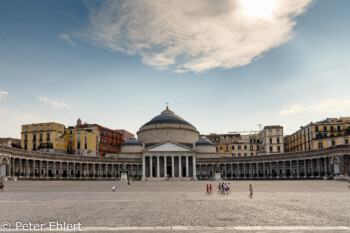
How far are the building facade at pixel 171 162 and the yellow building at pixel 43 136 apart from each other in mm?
7861

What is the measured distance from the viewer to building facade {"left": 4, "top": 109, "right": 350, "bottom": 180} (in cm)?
7381

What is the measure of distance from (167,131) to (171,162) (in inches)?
601

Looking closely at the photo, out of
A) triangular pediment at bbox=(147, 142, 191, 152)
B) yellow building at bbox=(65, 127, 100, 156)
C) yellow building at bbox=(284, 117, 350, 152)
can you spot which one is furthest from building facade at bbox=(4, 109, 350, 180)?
yellow building at bbox=(284, 117, 350, 152)

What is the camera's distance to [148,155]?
101 metres

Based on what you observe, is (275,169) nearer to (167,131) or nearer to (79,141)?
(167,131)

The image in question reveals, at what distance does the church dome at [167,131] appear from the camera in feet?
381

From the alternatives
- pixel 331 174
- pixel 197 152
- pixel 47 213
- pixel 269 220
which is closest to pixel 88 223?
pixel 47 213

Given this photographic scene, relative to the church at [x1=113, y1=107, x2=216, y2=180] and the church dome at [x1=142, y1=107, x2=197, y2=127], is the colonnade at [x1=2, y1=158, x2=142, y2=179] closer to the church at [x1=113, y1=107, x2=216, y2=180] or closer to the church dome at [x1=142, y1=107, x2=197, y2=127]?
the church at [x1=113, y1=107, x2=216, y2=180]

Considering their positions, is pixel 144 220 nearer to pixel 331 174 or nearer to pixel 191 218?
pixel 191 218

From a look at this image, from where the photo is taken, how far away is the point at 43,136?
307 ft

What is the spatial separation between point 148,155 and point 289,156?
40585mm

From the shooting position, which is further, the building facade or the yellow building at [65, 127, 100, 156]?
the yellow building at [65, 127, 100, 156]

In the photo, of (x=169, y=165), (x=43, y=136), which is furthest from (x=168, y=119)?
(x=43, y=136)

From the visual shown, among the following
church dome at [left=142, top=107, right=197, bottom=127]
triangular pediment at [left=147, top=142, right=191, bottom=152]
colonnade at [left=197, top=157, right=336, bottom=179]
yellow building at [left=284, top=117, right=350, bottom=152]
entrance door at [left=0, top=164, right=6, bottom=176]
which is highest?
church dome at [left=142, top=107, right=197, bottom=127]
